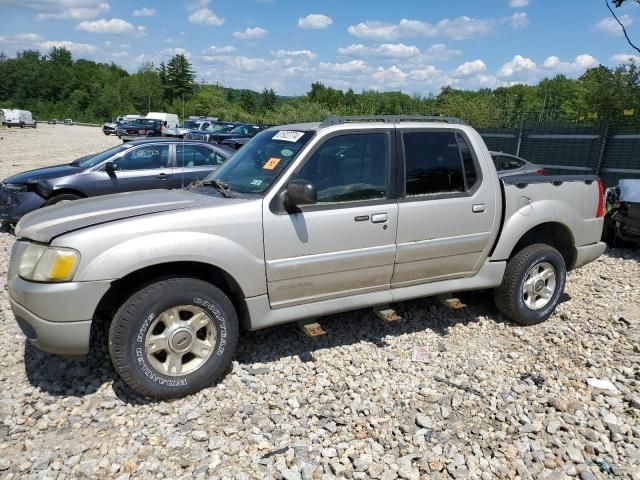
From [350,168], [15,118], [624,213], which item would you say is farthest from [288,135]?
[15,118]

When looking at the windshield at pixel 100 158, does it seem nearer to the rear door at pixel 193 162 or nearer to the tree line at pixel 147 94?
the rear door at pixel 193 162

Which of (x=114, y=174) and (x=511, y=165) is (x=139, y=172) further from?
(x=511, y=165)

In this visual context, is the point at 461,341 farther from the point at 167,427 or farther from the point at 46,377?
the point at 46,377

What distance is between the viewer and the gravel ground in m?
2.80

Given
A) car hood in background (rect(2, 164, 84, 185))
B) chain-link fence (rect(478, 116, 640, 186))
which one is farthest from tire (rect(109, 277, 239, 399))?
chain-link fence (rect(478, 116, 640, 186))

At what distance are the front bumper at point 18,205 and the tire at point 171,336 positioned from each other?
563cm

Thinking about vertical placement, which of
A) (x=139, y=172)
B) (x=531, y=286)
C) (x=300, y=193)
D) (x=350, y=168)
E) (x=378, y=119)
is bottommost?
(x=531, y=286)

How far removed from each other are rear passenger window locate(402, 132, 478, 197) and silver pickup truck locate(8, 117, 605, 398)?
0.04 ft

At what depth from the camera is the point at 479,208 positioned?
13.9 ft

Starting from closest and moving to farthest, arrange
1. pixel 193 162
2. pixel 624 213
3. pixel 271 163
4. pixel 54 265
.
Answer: pixel 54 265
pixel 271 163
pixel 624 213
pixel 193 162

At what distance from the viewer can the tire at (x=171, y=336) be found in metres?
3.11

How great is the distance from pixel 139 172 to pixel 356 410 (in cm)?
638

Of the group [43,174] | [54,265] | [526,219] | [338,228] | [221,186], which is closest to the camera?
[54,265]

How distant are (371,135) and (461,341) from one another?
205 centimetres
